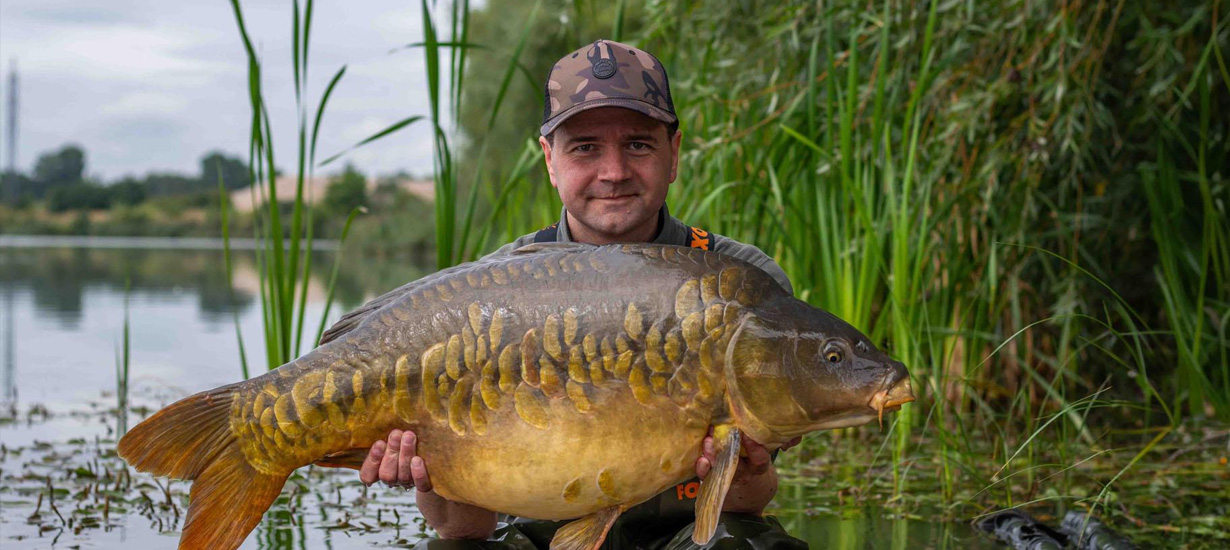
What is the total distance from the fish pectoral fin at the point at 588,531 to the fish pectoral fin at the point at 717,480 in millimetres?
139

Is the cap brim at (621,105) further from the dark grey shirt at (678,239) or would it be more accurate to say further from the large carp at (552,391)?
the large carp at (552,391)

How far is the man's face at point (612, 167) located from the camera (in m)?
2.06

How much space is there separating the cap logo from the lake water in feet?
3.83

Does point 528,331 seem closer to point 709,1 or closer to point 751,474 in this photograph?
point 751,474

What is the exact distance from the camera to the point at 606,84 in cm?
202

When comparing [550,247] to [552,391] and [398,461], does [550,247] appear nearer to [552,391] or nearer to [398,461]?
[552,391]

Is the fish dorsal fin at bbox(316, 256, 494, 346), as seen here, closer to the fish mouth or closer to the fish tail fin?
the fish tail fin

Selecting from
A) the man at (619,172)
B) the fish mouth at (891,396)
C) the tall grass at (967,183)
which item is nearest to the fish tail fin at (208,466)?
the man at (619,172)

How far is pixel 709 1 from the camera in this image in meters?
4.17

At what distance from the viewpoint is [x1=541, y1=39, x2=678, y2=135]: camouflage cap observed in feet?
6.61

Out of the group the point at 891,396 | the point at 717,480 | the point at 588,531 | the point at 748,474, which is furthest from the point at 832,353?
the point at 588,531

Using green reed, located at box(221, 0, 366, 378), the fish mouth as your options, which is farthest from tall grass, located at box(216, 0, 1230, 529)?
the fish mouth

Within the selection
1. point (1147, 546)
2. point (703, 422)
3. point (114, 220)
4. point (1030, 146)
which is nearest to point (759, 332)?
point (703, 422)

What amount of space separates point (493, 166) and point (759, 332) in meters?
12.6
